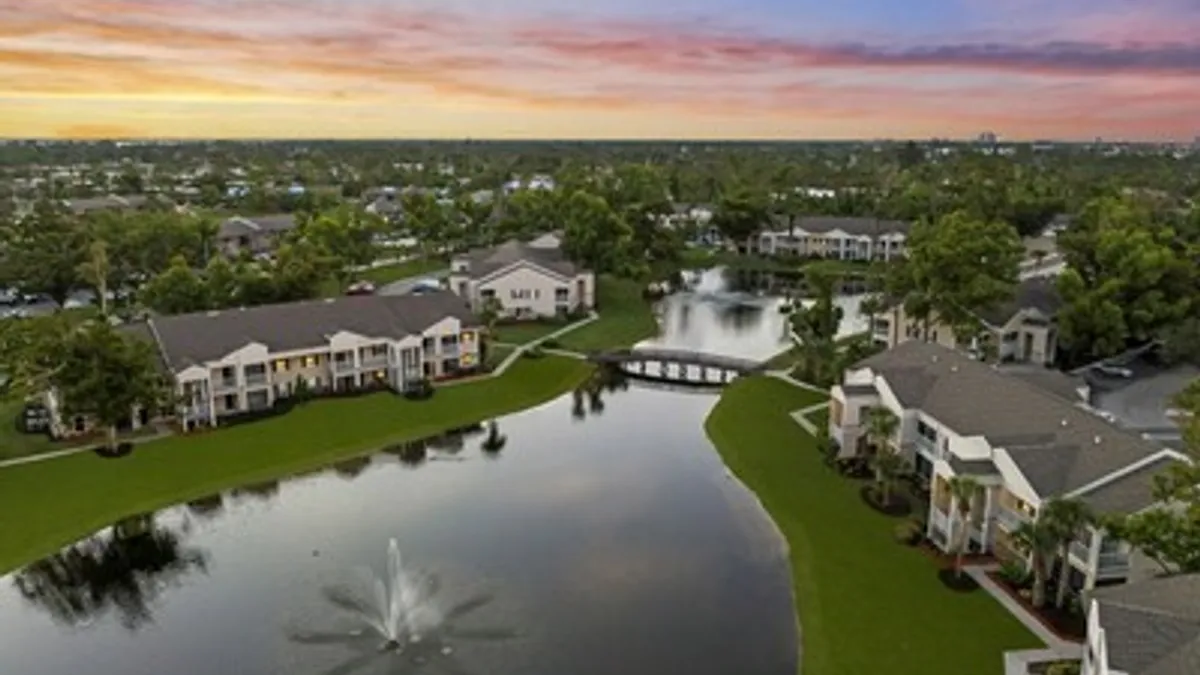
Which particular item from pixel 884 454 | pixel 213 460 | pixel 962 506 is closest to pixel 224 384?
pixel 213 460

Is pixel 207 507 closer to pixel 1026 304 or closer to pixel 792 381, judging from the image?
pixel 792 381

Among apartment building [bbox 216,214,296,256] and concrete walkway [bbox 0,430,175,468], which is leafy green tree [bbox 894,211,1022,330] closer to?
concrete walkway [bbox 0,430,175,468]

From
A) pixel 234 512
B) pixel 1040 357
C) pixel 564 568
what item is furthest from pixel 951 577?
pixel 1040 357

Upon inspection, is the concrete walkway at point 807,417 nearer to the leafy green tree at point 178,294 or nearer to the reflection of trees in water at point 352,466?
the reflection of trees in water at point 352,466

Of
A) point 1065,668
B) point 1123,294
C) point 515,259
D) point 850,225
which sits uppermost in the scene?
point 850,225

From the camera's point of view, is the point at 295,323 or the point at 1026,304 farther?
the point at 1026,304

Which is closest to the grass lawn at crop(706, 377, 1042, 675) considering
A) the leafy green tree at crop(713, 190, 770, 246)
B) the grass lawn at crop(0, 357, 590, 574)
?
the grass lawn at crop(0, 357, 590, 574)
